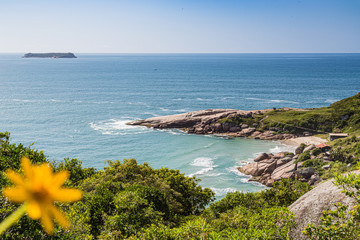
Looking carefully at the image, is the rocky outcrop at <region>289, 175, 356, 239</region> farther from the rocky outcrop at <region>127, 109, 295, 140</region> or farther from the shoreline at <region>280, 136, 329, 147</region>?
the rocky outcrop at <region>127, 109, 295, 140</region>

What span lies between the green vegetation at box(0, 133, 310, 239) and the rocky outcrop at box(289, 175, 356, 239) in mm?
408

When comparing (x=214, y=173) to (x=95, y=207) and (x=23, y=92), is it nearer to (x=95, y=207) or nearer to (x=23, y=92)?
(x=95, y=207)

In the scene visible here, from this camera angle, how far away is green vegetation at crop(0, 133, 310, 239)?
11.5 metres

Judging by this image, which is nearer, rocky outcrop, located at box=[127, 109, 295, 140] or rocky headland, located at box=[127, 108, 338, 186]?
rocky headland, located at box=[127, 108, 338, 186]

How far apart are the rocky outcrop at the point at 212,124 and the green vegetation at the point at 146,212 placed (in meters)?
50.3

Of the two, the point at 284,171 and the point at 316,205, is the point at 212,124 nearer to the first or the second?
the point at 284,171

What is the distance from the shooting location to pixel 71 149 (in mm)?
65562

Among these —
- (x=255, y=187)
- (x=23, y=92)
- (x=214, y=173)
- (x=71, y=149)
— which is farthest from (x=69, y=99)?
(x=255, y=187)

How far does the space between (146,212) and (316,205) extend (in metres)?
8.73

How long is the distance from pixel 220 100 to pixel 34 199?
11805 cm

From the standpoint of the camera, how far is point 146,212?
1576cm

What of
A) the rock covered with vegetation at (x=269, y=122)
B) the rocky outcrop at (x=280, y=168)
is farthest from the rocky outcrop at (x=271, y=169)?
the rock covered with vegetation at (x=269, y=122)

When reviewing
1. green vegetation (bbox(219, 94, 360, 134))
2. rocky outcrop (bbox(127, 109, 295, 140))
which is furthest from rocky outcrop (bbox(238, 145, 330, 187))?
green vegetation (bbox(219, 94, 360, 134))

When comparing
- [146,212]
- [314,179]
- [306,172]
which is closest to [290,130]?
[306,172]
